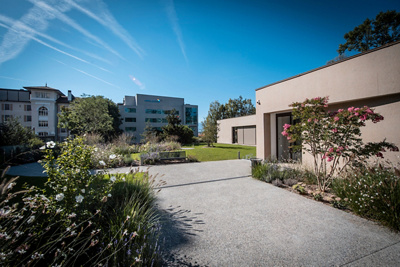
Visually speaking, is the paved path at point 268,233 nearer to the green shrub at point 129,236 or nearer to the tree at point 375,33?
the green shrub at point 129,236

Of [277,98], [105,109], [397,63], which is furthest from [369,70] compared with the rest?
[105,109]

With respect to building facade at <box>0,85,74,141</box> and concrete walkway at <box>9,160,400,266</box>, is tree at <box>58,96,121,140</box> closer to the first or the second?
building facade at <box>0,85,74,141</box>

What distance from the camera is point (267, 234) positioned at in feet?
9.94

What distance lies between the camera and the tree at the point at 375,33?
18.9 metres

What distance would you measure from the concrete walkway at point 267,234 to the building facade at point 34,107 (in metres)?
47.0

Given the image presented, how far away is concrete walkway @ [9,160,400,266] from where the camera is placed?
240 cm

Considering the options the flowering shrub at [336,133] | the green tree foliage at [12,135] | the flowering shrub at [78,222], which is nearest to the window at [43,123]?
the green tree foliage at [12,135]

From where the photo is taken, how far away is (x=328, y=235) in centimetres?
296

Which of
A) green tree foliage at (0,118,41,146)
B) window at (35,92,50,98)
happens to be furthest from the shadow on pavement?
window at (35,92,50,98)

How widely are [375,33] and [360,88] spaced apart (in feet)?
76.9

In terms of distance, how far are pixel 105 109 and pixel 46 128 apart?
20612mm

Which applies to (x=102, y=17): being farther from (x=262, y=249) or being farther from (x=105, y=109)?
(x=105, y=109)

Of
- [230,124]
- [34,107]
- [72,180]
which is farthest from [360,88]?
[34,107]

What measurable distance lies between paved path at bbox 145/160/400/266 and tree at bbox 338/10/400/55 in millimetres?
27081
